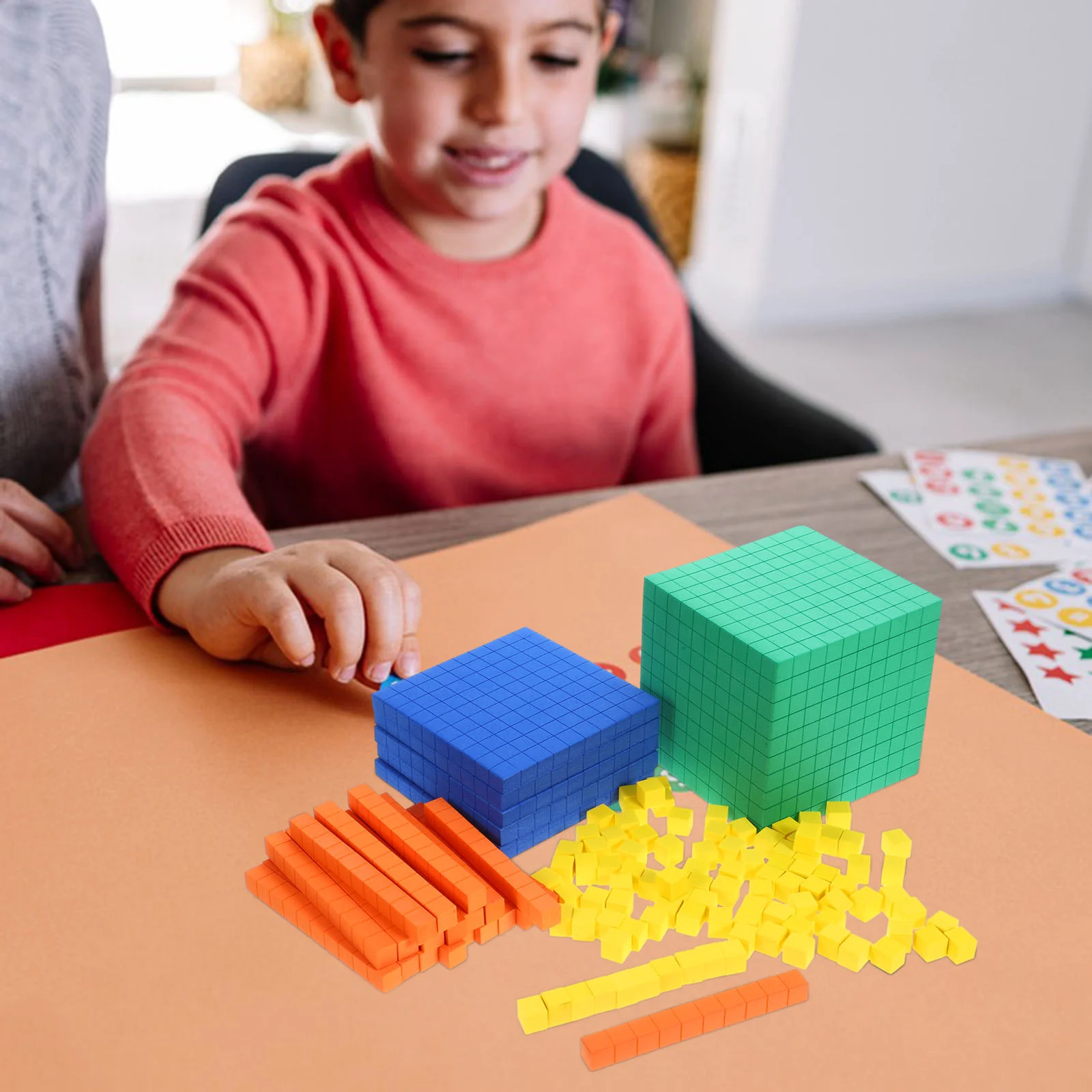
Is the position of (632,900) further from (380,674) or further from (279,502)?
(279,502)

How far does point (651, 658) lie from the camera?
576mm

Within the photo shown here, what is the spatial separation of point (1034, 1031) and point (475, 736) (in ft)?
0.78

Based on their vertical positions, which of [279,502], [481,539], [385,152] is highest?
[385,152]

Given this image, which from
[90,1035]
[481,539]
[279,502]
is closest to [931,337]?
[279,502]

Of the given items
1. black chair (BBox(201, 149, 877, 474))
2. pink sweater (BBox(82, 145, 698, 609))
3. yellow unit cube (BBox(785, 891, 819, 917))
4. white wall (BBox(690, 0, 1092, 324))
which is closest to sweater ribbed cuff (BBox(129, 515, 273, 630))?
pink sweater (BBox(82, 145, 698, 609))

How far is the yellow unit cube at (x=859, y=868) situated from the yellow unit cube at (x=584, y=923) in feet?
0.35

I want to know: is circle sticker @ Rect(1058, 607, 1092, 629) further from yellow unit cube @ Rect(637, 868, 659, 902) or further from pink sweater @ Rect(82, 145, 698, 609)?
pink sweater @ Rect(82, 145, 698, 609)

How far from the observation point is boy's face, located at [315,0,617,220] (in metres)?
0.90

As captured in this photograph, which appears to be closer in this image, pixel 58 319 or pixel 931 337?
pixel 58 319

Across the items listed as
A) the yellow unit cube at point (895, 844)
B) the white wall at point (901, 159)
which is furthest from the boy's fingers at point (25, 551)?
the white wall at point (901, 159)

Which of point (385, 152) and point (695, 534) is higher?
point (385, 152)

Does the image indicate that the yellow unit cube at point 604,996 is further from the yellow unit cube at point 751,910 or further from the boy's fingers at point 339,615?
the boy's fingers at point 339,615

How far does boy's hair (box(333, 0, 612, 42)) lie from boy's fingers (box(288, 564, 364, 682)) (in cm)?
52

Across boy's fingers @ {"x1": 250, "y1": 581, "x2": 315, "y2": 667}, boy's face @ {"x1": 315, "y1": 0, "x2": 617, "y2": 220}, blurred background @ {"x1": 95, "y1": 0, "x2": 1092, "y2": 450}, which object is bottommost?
blurred background @ {"x1": 95, "y1": 0, "x2": 1092, "y2": 450}
